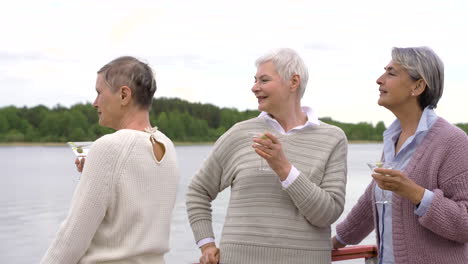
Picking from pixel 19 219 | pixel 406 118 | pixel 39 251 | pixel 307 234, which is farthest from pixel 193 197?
pixel 19 219

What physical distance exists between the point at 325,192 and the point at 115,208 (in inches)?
44.4

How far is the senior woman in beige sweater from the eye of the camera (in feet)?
10.3

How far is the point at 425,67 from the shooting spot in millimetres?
3031

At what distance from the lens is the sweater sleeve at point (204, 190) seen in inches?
134

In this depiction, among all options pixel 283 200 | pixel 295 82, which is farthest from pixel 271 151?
pixel 295 82

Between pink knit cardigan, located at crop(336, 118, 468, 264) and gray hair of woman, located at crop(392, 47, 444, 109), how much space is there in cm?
13

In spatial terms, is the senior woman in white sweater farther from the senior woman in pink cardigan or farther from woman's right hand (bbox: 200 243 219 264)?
the senior woman in pink cardigan

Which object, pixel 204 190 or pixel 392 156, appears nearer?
pixel 392 156

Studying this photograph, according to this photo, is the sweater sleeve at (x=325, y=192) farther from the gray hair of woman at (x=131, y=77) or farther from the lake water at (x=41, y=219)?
the lake water at (x=41, y=219)

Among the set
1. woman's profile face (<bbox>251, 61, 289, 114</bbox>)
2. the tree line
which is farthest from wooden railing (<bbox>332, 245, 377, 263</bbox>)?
the tree line

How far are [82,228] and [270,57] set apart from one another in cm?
135

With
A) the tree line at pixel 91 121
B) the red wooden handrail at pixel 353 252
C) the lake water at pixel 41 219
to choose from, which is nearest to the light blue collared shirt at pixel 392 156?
the red wooden handrail at pixel 353 252

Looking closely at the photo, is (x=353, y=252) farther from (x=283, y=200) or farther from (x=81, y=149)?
(x=81, y=149)

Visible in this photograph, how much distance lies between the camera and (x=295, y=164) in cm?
323
